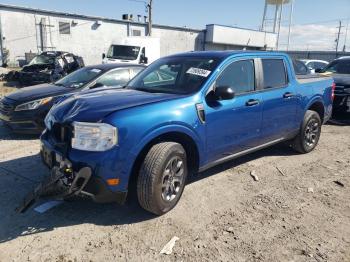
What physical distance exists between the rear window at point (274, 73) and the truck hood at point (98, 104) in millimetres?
1737

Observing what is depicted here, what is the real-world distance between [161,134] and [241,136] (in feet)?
4.62

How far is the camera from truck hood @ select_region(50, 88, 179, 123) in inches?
136

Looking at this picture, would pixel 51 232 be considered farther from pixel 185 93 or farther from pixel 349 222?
pixel 349 222

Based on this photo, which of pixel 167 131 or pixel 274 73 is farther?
pixel 274 73

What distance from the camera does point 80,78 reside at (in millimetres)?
7312

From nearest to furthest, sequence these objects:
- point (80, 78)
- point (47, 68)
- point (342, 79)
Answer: point (80, 78)
point (342, 79)
point (47, 68)

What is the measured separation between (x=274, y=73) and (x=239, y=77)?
0.91m

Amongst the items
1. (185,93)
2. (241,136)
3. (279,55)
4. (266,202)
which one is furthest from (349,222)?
(279,55)

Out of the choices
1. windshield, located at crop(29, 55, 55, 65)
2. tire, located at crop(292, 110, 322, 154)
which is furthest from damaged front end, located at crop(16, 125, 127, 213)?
windshield, located at crop(29, 55, 55, 65)

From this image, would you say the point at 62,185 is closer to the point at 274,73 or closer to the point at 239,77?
the point at 239,77

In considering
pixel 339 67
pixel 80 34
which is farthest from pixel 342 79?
pixel 80 34

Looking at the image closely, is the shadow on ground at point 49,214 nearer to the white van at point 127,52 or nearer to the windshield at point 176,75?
the windshield at point 176,75

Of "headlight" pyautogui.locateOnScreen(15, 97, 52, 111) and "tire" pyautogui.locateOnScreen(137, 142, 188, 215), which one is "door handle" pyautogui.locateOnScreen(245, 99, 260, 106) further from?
"headlight" pyautogui.locateOnScreen(15, 97, 52, 111)

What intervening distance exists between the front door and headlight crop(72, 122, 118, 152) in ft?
4.13
